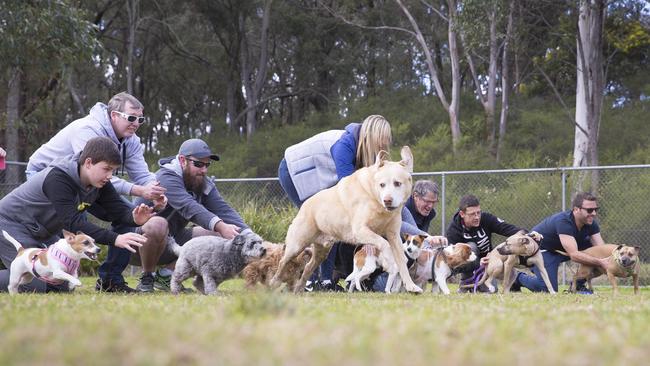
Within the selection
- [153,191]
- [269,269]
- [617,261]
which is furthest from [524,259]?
[153,191]

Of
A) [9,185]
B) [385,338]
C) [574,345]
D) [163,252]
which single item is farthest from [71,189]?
[9,185]

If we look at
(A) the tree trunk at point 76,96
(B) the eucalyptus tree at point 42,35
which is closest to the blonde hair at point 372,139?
(B) the eucalyptus tree at point 42,35

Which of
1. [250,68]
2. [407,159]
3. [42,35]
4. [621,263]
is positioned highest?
[250,68]

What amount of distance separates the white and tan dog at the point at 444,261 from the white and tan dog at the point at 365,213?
192cm

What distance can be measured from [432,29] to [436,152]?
750cm

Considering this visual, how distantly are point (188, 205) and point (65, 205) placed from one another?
156cm

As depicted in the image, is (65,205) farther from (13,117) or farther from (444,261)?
(13,117)

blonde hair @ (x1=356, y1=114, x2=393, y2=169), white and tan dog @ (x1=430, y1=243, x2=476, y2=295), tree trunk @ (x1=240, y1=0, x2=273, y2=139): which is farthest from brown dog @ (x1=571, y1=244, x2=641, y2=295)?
tree trunk @ (x1=240, y1=0, x2=273, y2=139)

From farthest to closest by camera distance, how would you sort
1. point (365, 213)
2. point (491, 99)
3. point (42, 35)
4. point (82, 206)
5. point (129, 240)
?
point (491, 99) < point (42, 35) < point (82, 206) < point (365, 213) < point (129, 240)

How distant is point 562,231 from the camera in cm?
1102

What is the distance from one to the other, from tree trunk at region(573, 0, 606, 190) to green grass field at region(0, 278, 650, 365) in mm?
19091

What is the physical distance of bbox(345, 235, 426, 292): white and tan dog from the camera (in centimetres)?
1009

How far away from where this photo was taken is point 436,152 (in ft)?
98.4

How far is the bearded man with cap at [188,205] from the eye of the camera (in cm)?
909
